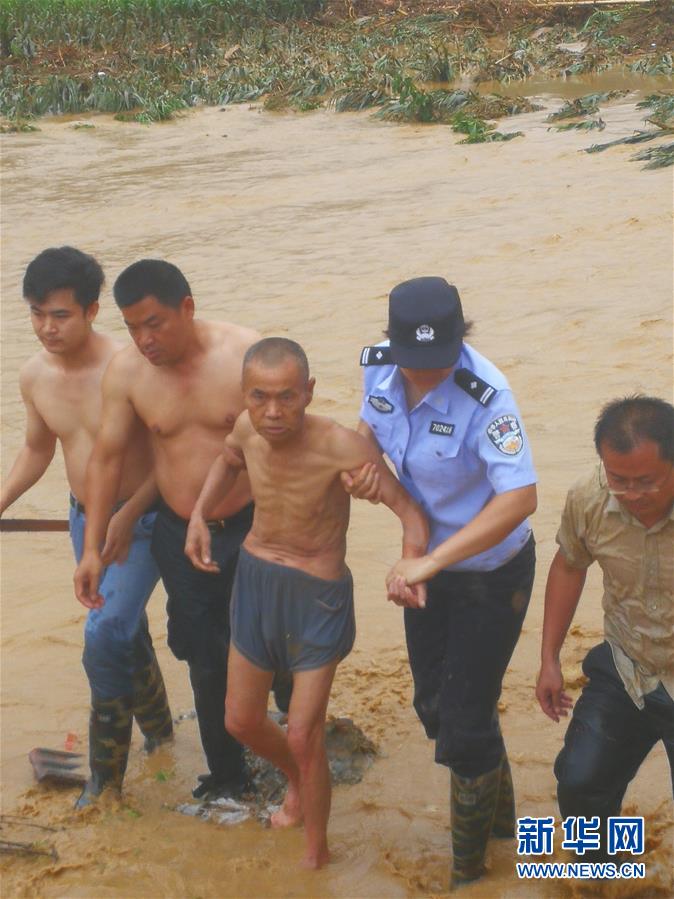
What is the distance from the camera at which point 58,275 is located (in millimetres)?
4203

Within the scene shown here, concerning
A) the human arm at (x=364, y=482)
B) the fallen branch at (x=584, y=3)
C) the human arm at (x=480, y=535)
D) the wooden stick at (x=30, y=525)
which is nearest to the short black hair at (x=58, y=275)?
the wooden stick at (x=30, y=525)

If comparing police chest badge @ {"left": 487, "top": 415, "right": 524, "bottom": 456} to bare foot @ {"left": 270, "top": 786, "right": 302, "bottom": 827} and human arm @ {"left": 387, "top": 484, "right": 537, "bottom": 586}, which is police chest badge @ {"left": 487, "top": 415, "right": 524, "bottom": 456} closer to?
human arm @ {"left": 387, "top": 484, "right": 537, "bottom": 586}

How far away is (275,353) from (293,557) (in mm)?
651

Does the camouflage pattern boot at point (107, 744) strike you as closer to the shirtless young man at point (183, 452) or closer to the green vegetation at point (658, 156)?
the shirtless young man at point (183, 452)

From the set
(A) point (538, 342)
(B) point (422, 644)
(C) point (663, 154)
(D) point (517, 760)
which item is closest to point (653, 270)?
(A) point (538, 342)

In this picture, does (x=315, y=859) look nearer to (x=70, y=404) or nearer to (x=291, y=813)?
(x=291, y=813)

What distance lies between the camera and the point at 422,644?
153 inches

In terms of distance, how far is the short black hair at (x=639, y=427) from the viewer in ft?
10.7

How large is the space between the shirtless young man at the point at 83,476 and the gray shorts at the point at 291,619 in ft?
1.95

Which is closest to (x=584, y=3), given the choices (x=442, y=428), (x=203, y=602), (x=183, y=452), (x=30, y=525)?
(x=30, y=525)

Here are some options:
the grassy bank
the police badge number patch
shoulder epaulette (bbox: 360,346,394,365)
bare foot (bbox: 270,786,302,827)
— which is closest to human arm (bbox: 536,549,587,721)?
the police badge number patch

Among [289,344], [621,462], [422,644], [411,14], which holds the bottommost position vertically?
[422,644]

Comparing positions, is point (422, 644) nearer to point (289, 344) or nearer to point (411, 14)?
point (289, 344)

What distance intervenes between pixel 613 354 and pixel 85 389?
14.8 ft
